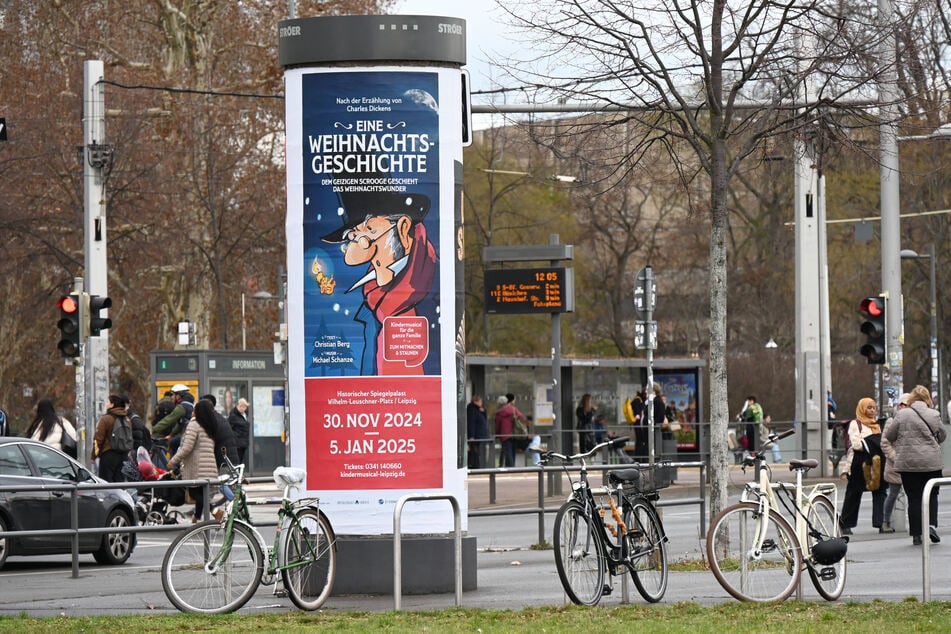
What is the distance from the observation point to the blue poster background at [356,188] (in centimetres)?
1355

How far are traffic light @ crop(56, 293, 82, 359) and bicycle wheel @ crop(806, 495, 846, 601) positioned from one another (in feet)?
44.2

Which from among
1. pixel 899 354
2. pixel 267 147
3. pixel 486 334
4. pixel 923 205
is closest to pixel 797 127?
pixel 899 354

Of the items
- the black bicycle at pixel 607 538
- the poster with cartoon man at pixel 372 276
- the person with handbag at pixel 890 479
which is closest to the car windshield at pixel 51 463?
the poster with cartoon man at pixel 372 276

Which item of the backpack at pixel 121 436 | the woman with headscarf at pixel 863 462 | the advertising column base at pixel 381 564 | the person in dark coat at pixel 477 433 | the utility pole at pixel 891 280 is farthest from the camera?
the person in dark coat at pixel 477 433

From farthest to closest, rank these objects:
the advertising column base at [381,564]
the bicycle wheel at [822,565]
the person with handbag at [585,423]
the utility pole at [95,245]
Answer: the person with handbag at [585,423]
the utility pole at [95,245]
the advertising column base at [381,564]
the bicycle wheel at [822,565]

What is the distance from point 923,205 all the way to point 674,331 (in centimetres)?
1701

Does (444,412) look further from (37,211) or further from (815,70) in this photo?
(37,211)

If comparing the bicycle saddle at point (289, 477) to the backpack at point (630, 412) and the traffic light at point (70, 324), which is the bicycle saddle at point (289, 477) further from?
the backpack at point (630, 412)

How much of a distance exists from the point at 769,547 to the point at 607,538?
1100 mm

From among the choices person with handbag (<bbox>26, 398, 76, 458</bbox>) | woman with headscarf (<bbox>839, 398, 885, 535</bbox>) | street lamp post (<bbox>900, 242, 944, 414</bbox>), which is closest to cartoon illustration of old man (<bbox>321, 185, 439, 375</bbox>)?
woman with headscarf (<bbox>839, 398, 885, 535</bbox>)

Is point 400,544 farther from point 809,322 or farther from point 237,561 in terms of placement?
point 809,322

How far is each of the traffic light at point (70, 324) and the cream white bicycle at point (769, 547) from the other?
44.1 ft

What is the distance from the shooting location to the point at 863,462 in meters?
20.2

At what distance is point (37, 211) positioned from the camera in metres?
42.7
